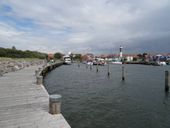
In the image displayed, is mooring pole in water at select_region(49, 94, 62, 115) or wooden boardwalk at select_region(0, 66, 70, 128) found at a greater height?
mooring pole in water at select_region(49, 94, 62, 115)

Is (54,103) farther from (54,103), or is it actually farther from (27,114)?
(27,114)

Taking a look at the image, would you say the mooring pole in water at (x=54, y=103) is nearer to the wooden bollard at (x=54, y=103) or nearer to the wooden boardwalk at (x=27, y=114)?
the wooden bollard at (x=54, y=103)

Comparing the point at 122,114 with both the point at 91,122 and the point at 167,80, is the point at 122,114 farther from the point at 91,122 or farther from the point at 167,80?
the point at 167,80

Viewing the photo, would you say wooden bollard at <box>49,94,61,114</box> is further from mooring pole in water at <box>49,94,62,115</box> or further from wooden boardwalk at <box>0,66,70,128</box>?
wooden boardwalk at <box>0,66,70,128</box>

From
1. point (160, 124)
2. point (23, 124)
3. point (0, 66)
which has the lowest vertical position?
point (160, 124)

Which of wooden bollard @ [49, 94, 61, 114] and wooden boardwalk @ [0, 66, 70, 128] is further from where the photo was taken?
wooden bollard @ [49, 94, 61, 114]

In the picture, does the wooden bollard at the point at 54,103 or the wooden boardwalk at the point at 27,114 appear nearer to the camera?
the wooden boardwalk at the point at 27,114

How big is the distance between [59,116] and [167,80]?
54.9 ft

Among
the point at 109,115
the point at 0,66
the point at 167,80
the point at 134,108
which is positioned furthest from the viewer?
the point at 0,66

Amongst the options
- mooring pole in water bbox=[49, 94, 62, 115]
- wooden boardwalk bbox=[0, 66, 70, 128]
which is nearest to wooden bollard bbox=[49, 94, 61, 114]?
mooring pole in water bbox=[49, 94, 62, 115]

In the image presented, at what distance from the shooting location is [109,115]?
11773mm

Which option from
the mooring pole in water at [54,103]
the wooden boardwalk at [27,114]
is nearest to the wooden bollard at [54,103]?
the mooring pole in water at [54,103]

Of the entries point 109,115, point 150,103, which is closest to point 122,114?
point 109,115

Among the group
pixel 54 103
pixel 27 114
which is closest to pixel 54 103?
pixel 54 103
